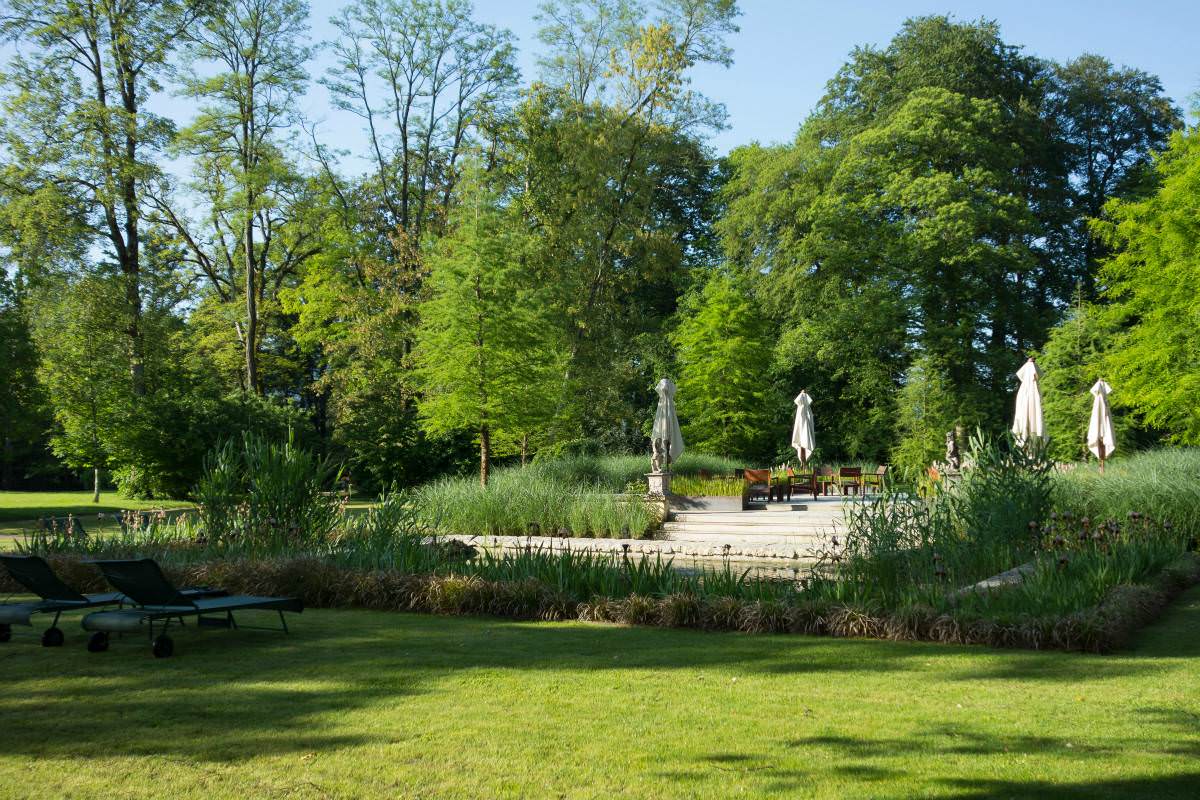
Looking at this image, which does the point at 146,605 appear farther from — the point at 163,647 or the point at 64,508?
the point at 64,508

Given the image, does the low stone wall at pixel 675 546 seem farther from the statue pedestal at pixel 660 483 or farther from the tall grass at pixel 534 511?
the statue pedestal at pixel 660 483

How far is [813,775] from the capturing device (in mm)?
3939

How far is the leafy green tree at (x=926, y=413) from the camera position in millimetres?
28766

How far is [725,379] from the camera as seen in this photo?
103ft

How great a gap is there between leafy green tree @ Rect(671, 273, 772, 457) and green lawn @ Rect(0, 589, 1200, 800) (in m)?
24.1

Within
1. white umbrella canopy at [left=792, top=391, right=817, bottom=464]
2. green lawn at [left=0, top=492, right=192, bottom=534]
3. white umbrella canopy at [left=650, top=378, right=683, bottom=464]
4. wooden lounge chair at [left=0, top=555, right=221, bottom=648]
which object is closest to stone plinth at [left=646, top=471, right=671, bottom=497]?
white umbrella canopy at [left=650, top=378, right=683, bottom=464]

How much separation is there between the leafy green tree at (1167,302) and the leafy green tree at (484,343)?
571 inches

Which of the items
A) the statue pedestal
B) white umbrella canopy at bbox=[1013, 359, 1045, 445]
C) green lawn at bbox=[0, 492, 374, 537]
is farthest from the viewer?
the statue pedestal

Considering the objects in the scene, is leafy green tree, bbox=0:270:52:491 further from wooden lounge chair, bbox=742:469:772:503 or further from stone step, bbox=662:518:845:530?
wooden lounge chair, bbox=742:469:772:503

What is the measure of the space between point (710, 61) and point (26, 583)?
1094 inches

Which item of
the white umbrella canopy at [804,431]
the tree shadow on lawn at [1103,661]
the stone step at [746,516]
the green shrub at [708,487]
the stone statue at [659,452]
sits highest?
the white umbrella canopy at [804,431]

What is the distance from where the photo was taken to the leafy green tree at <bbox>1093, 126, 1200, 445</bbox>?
21875 mm

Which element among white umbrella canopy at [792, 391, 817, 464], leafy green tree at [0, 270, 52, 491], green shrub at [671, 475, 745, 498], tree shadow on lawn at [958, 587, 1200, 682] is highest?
leafy green tree at [0, 270, 52, 491]

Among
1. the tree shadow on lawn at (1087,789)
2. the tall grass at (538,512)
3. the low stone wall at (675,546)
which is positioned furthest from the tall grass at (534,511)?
the tree shadow on lawn at (1087,789)
